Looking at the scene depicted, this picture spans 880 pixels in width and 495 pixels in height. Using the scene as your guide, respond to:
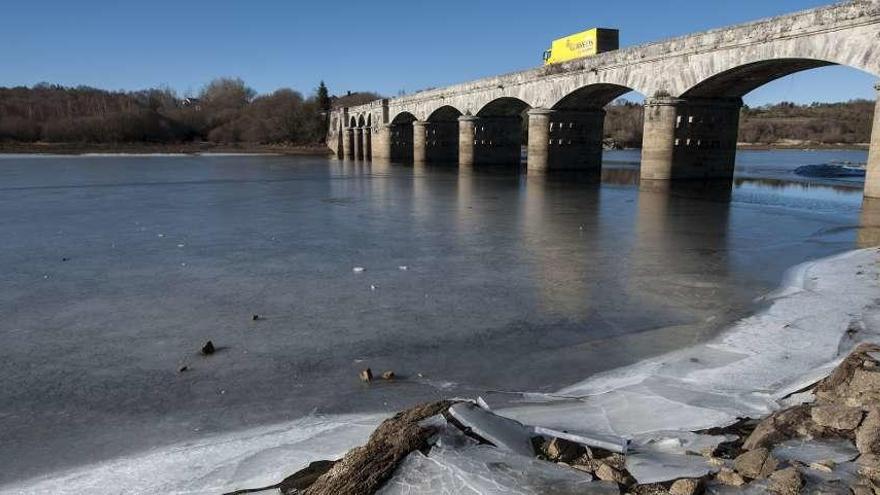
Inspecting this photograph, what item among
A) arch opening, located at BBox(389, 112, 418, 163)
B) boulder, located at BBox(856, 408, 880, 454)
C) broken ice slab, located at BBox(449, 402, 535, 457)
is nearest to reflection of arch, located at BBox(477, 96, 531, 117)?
arch opening, located at BBox(389, 112, 418, 163)

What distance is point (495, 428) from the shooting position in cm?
335

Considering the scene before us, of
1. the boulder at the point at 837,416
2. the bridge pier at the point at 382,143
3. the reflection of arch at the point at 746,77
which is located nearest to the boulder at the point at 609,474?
the boulder at the point at 837,416

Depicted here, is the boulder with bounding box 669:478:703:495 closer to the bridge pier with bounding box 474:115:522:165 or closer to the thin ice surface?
the thin ice surface

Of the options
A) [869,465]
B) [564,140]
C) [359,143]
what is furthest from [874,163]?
[359,143]

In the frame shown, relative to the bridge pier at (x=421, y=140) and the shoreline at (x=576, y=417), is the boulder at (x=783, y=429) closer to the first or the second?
the shoreline at (x=576, y=417)

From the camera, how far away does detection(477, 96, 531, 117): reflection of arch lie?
118 feet

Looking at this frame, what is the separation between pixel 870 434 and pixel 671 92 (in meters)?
21.1

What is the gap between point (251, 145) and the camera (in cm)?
9144

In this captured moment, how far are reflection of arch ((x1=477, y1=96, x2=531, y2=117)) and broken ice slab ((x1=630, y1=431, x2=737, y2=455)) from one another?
3289 cm

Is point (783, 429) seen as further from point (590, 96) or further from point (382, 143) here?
point (382, 143)

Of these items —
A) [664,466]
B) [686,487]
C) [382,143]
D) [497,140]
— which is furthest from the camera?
[382,143]

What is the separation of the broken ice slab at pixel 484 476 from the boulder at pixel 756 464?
68 centimetres

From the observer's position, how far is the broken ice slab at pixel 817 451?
9.93 ft

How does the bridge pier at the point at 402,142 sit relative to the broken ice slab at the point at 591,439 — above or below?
above
